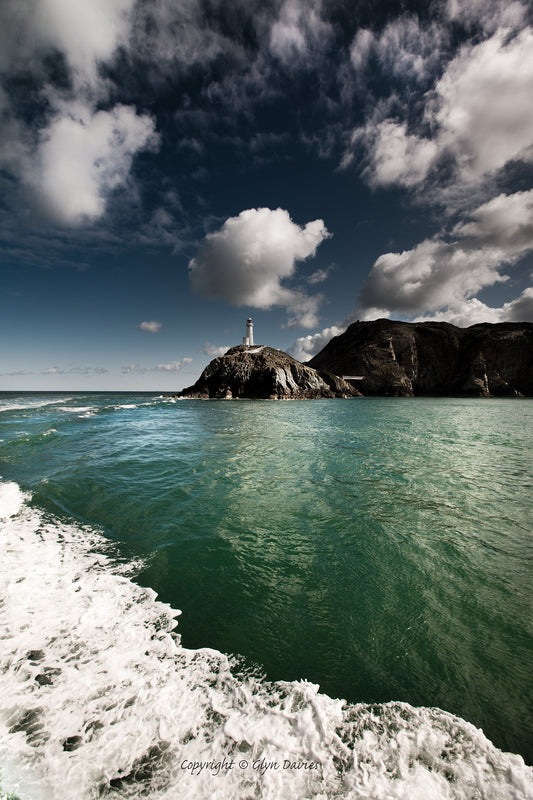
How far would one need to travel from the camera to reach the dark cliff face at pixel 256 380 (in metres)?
71.9

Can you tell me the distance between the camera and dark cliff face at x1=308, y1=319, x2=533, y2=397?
341 ft

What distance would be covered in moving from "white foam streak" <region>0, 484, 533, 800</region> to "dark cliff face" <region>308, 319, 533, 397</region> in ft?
358

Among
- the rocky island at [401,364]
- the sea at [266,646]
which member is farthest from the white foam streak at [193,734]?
the rocky island at [401,364]

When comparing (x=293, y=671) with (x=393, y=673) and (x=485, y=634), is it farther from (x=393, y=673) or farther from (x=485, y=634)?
(x=485, y=634)

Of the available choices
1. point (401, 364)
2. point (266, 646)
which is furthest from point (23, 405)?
point (401, 364)

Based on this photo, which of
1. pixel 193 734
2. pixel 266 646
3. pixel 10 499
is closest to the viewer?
pixel 193 734

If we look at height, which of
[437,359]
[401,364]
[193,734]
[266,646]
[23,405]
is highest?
[437,359]

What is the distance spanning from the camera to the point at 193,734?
106 inches

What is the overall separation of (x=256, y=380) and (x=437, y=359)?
272ft

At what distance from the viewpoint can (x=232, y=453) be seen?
14695mm

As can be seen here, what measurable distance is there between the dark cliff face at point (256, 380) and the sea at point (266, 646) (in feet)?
205

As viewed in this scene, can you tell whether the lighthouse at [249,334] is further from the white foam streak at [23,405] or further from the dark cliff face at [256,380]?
the white foam streak at [23,405]

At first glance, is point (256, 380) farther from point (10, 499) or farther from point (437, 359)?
point (437, 359)

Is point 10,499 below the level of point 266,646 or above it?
above
